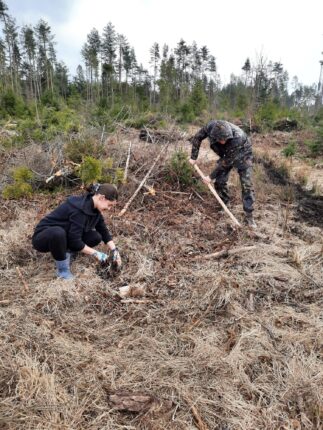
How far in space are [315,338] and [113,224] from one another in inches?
112

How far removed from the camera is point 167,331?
2799mm

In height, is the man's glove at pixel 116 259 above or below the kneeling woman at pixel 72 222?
below

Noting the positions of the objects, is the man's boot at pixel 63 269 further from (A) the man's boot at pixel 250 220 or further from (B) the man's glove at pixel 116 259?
(A) the man's boot at pixel 250 220

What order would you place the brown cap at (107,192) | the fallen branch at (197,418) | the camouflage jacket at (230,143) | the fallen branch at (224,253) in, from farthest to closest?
1. the camouflage jacket at (230,143)
2. the fallen branch at (224,253)
3. the brown cap at (107,192)
4. the fallen branch at (197,418)

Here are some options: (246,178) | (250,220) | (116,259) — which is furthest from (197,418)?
(246,178)

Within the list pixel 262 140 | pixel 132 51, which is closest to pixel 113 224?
pixel 262 140

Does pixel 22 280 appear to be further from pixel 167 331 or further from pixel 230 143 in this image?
pixel 230 143

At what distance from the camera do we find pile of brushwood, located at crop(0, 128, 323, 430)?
2082mm

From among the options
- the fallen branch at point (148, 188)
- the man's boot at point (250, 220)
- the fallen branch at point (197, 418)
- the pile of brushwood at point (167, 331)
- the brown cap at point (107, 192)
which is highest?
the brown cap at point (107, 192)

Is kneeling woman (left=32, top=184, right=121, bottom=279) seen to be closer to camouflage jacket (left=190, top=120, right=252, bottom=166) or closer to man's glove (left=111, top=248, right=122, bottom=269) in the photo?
man's glove (left=111, top=248, right=122, bottom=269)

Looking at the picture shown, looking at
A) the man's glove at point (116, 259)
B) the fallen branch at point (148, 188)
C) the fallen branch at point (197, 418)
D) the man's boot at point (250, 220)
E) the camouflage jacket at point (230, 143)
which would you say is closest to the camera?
the fallen branch at point (197, 418)

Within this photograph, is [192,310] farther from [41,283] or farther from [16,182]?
[16,182]

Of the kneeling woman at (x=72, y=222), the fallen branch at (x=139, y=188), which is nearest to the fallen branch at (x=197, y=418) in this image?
the kneeling woman at (x=72, y=222)

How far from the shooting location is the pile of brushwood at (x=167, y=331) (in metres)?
2.08
